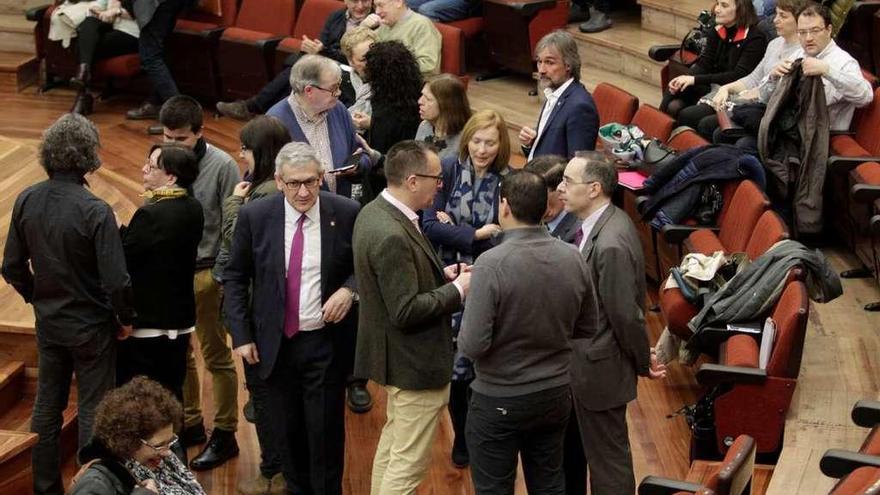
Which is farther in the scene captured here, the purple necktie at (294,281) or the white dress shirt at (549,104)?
the white dress shirt at (549,104)

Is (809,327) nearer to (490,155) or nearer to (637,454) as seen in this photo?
(637,454)

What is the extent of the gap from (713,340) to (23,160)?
3505 mm

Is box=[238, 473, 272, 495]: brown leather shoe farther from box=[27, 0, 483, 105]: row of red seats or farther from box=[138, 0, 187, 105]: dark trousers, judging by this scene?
box=[138, 0, 187, 105]: dark trousers

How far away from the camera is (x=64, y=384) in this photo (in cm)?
408

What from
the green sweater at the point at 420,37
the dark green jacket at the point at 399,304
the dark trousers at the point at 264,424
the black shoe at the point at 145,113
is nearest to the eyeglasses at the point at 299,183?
the dark green jacket at the point at 399,304

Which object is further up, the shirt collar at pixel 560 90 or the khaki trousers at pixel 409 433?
the shirt collar at pixel 560 90

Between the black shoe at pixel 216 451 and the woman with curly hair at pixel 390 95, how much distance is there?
107cm

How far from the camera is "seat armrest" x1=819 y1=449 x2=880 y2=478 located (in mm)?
3252

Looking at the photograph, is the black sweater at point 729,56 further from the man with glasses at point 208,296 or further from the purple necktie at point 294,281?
the purple necktie at point 294,281

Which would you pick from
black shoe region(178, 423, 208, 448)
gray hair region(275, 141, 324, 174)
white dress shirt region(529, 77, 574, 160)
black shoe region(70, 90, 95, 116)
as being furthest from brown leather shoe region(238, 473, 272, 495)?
black shoe region(70, 90, 95, 116)

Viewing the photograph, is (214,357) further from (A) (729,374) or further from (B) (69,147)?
(A) (729,374)

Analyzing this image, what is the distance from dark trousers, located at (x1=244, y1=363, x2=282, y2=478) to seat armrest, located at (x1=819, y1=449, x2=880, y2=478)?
1496 mm

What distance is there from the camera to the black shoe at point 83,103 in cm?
770

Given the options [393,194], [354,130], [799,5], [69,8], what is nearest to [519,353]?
[393,194]
